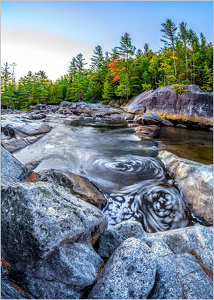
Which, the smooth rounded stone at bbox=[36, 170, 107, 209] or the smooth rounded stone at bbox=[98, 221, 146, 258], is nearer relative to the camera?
the smooth rounded stone at bbox=[98, 221, 146, 258]

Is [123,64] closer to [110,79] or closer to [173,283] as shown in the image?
[110,79]

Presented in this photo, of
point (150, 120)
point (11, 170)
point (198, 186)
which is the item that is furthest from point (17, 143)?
point (150, 120)

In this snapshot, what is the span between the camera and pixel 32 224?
4.07ft

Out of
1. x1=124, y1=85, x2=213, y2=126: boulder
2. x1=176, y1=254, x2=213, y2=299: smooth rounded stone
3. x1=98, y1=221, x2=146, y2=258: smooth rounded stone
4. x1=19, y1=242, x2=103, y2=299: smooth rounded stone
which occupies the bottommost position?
x1=176, y1=254, x2=213, y2=299: smooth rounded stone

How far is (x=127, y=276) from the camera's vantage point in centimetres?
131

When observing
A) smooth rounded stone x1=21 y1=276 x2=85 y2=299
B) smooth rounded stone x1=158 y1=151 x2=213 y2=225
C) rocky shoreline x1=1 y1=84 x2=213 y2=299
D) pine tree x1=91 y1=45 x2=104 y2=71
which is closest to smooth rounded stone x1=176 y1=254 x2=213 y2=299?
rocky shoreline x1=1 y1=84 x2=213 y2=299

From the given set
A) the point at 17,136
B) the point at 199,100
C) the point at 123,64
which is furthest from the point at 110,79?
the point at 17,136

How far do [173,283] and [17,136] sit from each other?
7.73 meters

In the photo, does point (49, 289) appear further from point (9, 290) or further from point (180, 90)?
point (180, 90)

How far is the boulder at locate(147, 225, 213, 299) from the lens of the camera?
1371mm

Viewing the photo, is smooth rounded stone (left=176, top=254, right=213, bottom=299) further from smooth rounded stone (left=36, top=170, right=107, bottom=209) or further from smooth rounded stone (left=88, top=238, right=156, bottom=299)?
A: smooth rounded stone (left=36, top=170, right=107, bottom=209)

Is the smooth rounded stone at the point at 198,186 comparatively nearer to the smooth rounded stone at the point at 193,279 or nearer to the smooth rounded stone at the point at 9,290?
the smooth rounded stone at the point at 193,279

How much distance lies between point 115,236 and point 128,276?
0.64 m

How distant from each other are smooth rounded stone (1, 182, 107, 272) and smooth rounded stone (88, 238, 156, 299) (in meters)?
0.43
